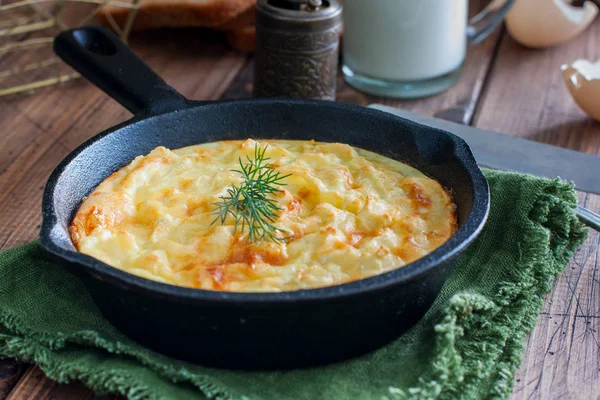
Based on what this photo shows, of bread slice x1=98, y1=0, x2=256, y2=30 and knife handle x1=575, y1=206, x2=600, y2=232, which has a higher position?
knife handle x1=575, y1=206, x2=600, y2=232

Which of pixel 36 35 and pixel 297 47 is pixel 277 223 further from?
pixel 36 35

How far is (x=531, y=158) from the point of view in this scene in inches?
114

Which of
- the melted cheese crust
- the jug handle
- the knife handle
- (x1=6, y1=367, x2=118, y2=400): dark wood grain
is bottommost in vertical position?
the jug handle

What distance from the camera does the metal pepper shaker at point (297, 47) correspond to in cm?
311

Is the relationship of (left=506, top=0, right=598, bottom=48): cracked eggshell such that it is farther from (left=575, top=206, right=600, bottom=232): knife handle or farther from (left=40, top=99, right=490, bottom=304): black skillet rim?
(left=40, top=99, right=490, bottom=304): black skillet rim

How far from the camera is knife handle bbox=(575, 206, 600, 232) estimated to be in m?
2.45

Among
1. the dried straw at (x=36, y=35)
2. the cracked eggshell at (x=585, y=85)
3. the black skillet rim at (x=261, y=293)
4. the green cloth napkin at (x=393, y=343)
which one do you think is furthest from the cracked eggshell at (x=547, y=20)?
the black skillet rim at (x=261, y=293)

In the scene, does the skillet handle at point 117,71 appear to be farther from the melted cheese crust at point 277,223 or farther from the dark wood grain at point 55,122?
the dark wood grain at point 55,122

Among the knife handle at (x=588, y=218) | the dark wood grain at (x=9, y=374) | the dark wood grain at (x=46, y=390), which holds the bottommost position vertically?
the dark wood grain at (x=9, y=374)

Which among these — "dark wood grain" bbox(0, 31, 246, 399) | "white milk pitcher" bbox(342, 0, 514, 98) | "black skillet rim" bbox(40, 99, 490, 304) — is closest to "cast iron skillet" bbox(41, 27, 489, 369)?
"black skillet rim" bbox(40, 99, 490, 304)

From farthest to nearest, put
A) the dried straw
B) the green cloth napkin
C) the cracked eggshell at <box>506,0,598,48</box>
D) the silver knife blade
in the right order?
the cracked eggshell at <box>506,0,598,48</box>
the dried straw
the silver knife blade
the green cloth napkin

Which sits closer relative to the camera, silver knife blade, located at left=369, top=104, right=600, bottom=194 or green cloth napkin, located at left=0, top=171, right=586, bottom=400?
green cloth napkin, located at left=0, top=171, right=586, bottom=400

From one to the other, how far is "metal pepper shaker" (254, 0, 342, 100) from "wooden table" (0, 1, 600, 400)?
316 millimetres

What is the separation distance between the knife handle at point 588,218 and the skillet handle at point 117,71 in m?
1.33
